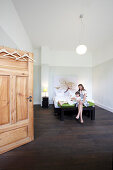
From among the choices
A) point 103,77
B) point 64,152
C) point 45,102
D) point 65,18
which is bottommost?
point 64,152

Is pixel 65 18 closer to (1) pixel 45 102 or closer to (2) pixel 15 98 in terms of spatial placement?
(2) pixel 15 98

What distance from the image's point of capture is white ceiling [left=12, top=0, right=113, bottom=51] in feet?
7.06

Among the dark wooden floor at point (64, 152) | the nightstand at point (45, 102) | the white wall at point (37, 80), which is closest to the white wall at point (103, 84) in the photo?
the dark wooden floor at point (64, 152)

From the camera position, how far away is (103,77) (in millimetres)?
4309

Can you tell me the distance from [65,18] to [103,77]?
343 cm

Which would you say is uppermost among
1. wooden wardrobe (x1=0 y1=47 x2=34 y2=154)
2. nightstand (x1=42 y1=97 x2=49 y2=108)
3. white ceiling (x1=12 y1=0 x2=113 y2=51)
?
white ceiling (x1=12 y1=0 x2=113 y2=51)

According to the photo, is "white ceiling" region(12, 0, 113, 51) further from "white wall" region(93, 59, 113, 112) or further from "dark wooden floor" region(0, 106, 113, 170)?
"dark wooden floor" region(0, 106, 113, 170)

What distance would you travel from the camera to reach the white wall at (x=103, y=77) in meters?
3.84

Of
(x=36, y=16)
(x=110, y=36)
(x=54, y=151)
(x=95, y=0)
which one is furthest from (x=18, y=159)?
(x=110, y=36)

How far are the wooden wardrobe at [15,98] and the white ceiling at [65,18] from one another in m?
1.76

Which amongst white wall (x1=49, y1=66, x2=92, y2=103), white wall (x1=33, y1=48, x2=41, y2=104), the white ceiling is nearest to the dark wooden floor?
white wall (x1=33, y1=48, x2=41, y2=104)

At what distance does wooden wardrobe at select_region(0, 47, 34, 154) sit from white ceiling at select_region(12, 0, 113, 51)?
1.76m

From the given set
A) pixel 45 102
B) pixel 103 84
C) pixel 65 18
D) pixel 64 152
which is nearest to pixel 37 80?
pixel 45 102

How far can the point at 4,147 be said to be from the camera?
4.66 ft
